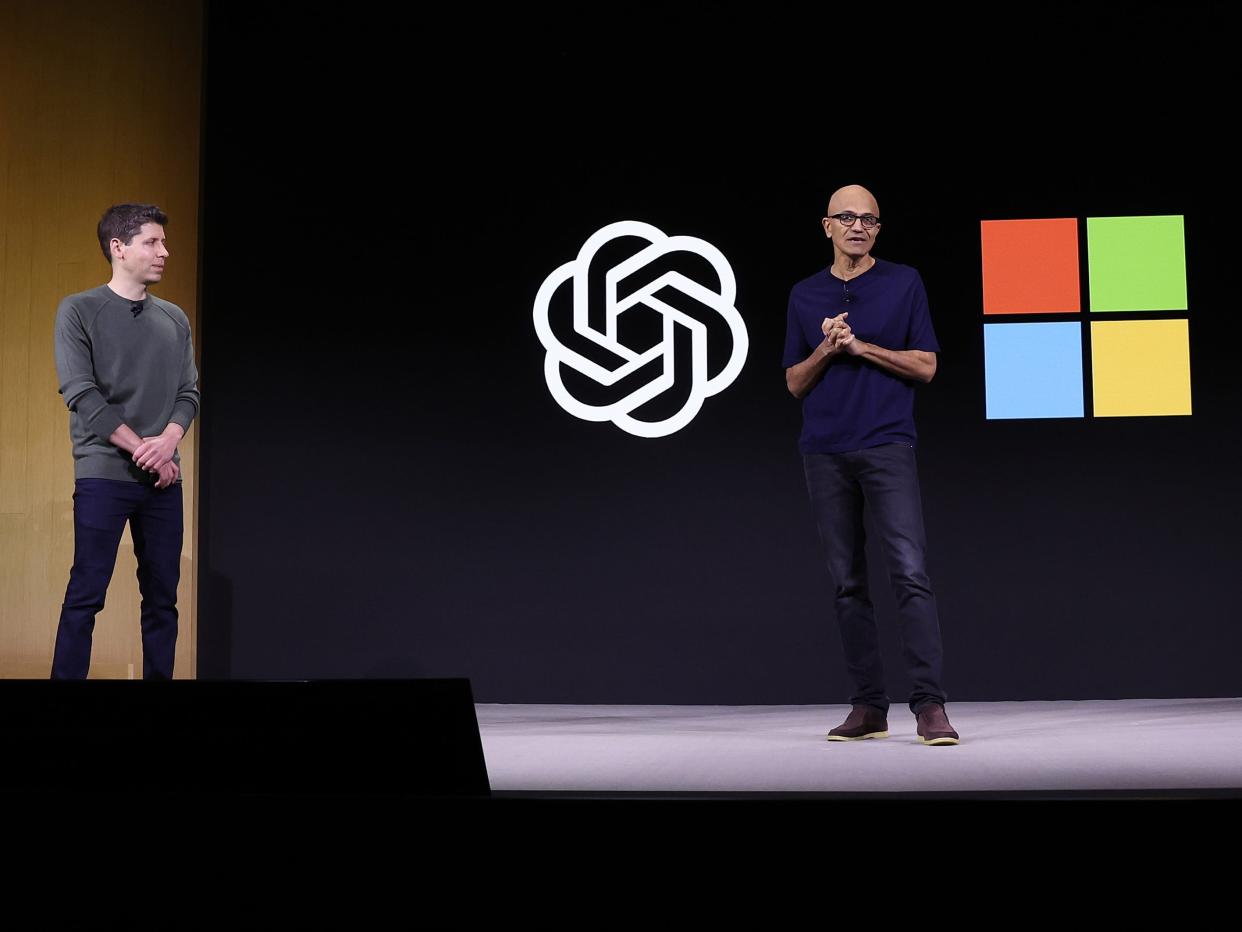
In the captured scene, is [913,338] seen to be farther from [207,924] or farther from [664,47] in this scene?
[207,924]

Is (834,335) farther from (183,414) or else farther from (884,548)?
(183,414)

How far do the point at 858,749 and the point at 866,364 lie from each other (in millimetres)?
905

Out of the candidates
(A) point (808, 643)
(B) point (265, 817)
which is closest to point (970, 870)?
(B) point (265, 817)

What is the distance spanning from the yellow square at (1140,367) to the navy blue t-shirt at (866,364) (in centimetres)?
123

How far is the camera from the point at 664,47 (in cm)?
424

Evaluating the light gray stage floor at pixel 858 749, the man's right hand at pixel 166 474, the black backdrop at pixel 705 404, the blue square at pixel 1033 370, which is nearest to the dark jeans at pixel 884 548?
the light gray stage floor at pixel 858 749

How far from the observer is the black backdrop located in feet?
13.2

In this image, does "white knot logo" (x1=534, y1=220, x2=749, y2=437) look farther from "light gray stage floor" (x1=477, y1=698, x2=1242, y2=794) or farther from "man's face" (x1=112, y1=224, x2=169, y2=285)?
"man's face" (x1=112, y1=224, x2=169, y2=285)

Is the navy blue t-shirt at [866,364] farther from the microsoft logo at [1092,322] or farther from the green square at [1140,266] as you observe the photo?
the green square at [1140,266]

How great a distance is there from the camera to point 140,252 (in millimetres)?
3100

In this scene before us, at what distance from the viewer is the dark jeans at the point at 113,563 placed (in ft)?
9.64

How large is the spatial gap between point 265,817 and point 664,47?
3.87 meters

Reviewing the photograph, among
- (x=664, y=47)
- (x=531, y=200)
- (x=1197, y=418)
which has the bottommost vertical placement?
(x=1197, y=418)

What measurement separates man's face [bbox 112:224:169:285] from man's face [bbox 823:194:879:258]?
1.66m
